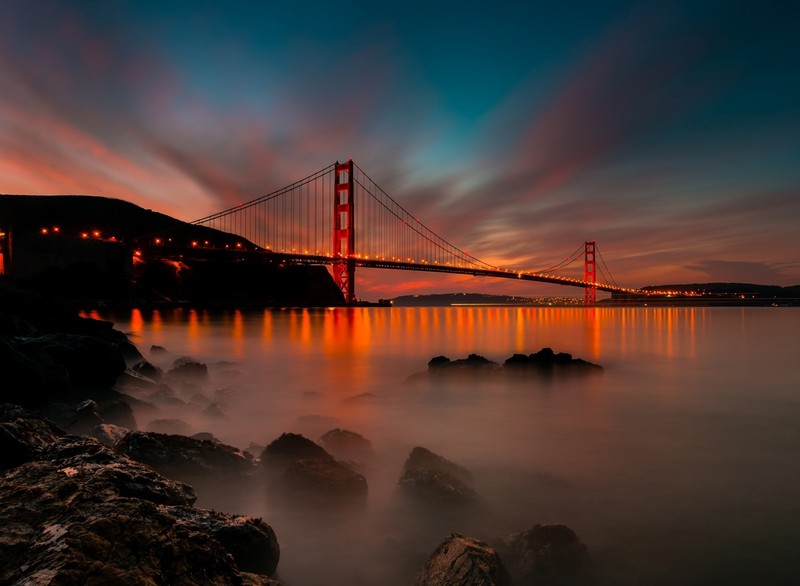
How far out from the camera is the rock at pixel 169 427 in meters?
6.41

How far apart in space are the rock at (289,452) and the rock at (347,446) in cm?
81

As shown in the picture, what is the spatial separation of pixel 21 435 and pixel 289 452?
2.49 m

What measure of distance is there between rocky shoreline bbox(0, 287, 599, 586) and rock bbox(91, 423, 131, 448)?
0.06 feet

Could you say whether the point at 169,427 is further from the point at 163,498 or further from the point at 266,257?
the point at 266,257

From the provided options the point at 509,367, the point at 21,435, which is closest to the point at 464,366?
the point at 509,367

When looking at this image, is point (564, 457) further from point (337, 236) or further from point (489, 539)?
point (337, 236)

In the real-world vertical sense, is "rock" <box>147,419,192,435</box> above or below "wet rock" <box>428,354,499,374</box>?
below

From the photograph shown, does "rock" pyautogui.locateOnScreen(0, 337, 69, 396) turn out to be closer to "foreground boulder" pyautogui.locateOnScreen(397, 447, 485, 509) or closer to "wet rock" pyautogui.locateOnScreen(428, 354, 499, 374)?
"foreground boulder" pyautogui.locateOnScreen(397, 447, 485, 509)

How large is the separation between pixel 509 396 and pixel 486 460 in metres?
3.78

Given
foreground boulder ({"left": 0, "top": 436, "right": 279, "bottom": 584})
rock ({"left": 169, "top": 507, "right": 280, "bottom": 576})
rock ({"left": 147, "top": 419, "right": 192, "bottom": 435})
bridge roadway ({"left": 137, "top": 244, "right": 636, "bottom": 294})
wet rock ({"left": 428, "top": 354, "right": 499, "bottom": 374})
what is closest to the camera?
foreground boulder ({"left": 0, "top": 436, "right": 279, "bottom": 584})

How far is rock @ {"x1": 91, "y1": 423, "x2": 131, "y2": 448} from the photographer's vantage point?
15.0 feet

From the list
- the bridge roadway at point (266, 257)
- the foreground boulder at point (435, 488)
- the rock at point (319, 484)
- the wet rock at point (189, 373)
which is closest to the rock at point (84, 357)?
the wet rock at point (189, 373)

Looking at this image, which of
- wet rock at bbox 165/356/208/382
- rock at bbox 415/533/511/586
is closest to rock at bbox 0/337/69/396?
rock at bbox 415/533/511/586

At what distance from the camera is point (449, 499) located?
4.25 m
